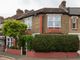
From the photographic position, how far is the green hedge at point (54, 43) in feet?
152

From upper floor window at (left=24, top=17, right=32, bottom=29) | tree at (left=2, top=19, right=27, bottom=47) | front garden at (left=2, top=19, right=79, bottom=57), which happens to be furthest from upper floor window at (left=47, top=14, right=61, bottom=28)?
front garden at (left=2, top=19, right=79, bottom=57)

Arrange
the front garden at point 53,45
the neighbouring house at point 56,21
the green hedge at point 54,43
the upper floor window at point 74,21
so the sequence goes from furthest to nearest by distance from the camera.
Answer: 1. the upper floor window at point 74,21
2. the neighbouring house at point 56,21
3. the green hedge at point 54,43
4. the front garden at point 53,45

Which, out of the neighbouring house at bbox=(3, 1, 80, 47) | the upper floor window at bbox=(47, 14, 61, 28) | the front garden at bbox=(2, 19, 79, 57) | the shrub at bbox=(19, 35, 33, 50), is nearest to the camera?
the front garden at bbox=(2, 19, 79, 57)

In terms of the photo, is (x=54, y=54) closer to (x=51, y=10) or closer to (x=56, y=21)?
(x=56, y=21)

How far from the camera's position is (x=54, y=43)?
4666cm

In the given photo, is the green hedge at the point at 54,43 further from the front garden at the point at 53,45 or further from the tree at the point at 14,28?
the tree at the point at 14,28

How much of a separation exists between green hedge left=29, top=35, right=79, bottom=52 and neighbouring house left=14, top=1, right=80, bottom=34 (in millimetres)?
7390

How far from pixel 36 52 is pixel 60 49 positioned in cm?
345

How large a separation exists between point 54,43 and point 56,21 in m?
8.82

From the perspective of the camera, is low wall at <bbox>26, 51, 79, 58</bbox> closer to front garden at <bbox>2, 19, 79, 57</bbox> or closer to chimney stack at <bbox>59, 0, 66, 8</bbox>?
front garden at <bbox>2, 19, 79, 57</bbox>

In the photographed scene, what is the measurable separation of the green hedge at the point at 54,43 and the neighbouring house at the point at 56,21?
24.2 feet

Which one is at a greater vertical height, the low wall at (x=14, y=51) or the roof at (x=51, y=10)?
the roof at (x=51, y=10)

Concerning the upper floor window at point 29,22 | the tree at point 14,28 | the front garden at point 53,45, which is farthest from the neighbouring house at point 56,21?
the front garden at point 53,45

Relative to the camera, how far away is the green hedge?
4639cm
